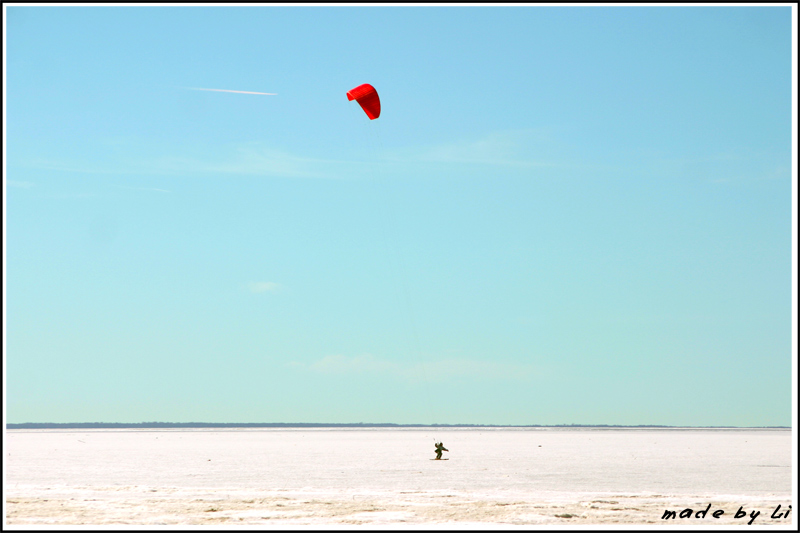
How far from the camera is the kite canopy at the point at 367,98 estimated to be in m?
24.5

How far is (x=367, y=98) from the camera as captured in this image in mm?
24625

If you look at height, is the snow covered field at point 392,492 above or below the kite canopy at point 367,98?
below

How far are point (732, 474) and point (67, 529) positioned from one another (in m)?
21.0

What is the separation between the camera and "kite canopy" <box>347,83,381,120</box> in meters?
24.5
